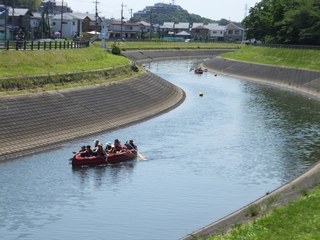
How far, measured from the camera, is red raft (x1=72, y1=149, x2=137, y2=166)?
3622 cm

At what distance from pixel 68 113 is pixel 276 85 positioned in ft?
166

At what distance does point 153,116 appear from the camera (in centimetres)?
5631

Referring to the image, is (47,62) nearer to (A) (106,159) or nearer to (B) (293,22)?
(A) (106,159)

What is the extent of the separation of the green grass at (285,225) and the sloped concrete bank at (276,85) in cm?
116

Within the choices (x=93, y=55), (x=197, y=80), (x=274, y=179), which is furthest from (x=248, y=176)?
(x=197, y=80)

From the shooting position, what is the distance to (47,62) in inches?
2271

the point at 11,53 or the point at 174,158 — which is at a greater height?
the point at 11,53

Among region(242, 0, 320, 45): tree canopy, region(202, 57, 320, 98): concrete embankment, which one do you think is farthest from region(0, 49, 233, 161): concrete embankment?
region(242, 0, 320, 45): tree canopy

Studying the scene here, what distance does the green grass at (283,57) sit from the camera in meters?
91.7

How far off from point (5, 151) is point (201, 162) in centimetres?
1268

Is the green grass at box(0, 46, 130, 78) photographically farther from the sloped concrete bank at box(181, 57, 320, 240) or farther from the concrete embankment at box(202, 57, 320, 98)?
the concrete embankment at box(202, 57, 320, 98)

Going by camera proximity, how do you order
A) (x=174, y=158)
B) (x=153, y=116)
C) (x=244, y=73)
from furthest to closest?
(x=244, y=73) → (x=153, y=116) → (x=174, y=158)

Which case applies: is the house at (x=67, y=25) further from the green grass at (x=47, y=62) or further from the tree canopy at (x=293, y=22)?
the green grass at (x=47, y=62)

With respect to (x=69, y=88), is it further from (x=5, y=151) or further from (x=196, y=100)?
(x=196, y=100)
